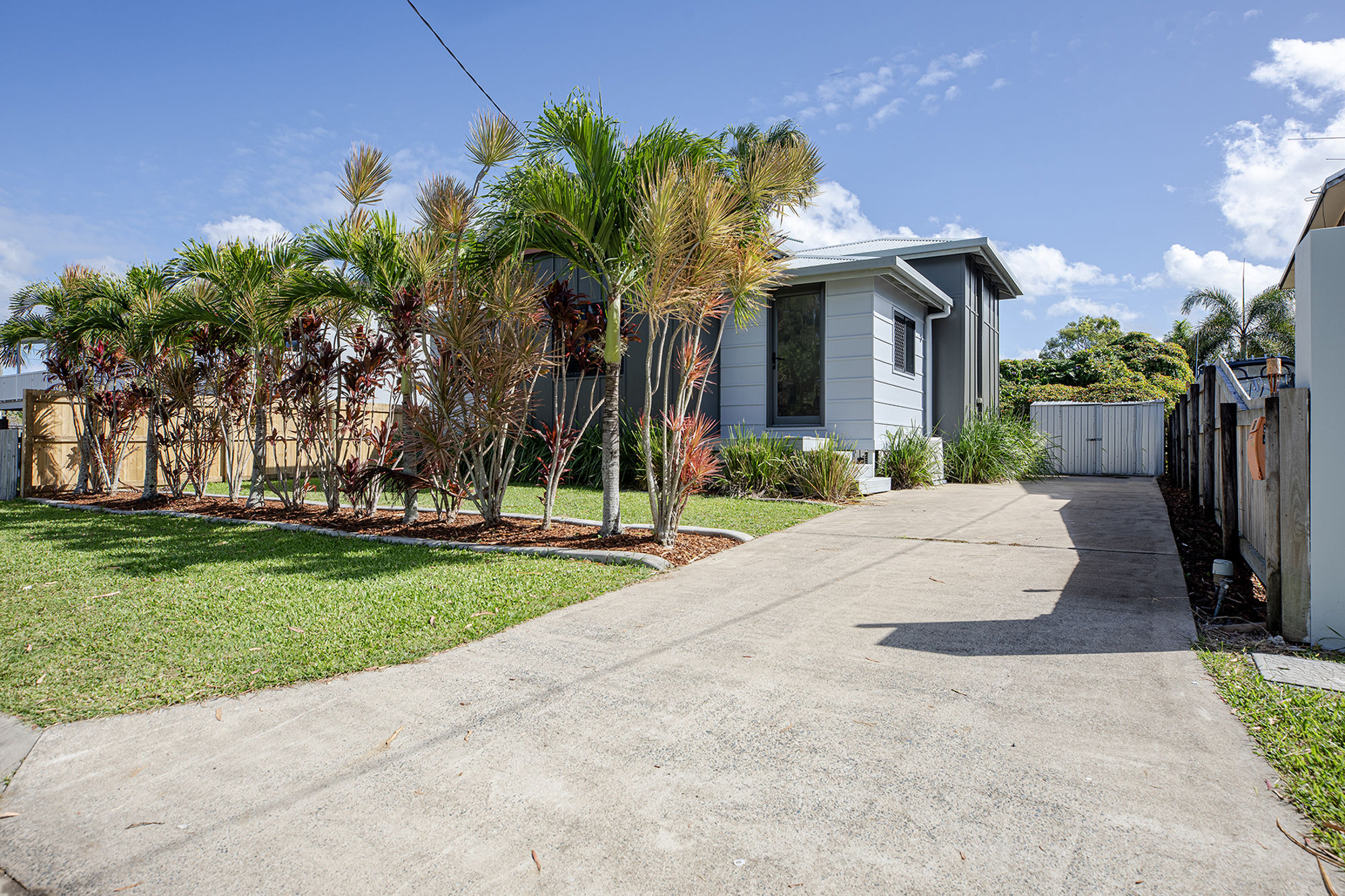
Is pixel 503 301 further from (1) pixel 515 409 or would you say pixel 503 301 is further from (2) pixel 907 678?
(2) pixel 907 678

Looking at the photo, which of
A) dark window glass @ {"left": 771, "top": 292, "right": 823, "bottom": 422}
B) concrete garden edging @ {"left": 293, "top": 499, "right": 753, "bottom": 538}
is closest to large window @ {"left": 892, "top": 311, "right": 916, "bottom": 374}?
dark window glass @ {"left": 771, "top": 292, "right": 823, "bottom": 422}

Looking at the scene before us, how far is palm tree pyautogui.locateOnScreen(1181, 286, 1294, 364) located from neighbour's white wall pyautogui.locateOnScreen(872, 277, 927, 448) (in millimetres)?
22704

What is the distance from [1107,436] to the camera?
17891mm

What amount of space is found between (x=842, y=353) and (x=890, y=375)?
1178mm

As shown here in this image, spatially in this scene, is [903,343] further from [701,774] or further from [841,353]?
[701,774]

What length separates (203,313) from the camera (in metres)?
8.59

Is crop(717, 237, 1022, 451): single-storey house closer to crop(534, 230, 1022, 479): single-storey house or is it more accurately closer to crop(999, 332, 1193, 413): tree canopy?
crop(534, 230, 1022, 479): single-storey house

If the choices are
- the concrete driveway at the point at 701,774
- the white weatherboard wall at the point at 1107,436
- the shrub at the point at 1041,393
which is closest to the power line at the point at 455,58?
the concrete driveway at the point at 701,774

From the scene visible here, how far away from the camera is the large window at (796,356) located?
11883mm

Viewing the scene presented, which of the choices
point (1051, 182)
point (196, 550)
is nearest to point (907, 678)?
point (196, 550)

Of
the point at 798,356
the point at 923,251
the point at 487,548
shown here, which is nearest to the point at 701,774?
the point at 487,548

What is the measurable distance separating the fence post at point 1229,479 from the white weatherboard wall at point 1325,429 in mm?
1651

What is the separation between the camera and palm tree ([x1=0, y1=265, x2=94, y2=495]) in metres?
10.8

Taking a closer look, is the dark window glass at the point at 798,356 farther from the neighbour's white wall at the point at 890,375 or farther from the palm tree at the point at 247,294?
the palm tree at the point at 247,294
